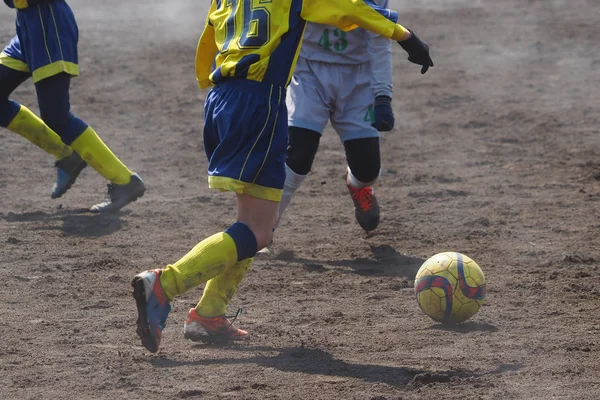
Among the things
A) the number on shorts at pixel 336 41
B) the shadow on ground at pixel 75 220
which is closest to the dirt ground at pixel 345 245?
the shadow on ground at pixel 75 220

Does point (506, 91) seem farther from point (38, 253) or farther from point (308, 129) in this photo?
point (38, 253)

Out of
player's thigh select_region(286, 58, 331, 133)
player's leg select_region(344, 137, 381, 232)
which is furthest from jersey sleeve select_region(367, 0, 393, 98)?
player's leg select_region(344, 137, 381, 232)

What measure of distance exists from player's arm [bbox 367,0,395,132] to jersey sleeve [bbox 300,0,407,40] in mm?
1324

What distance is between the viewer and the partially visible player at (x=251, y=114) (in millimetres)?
4570

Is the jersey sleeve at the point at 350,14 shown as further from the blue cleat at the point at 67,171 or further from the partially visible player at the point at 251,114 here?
the blue cleat at the point at 67,171

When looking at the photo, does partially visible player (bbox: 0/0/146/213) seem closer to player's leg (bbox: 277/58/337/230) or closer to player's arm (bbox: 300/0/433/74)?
player's leg (bbox: 277/58/337/230)

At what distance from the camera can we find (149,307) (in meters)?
4.46

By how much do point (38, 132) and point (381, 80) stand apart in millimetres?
2879

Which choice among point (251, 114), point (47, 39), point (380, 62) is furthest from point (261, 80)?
point (47, 39)

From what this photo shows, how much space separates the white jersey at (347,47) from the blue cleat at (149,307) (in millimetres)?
2389

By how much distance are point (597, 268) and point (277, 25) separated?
2675 mm

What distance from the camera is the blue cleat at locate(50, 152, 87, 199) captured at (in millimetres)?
7801

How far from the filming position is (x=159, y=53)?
13.2 meters

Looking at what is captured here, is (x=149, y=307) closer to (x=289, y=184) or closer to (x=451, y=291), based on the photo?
(x=451, y=291)
